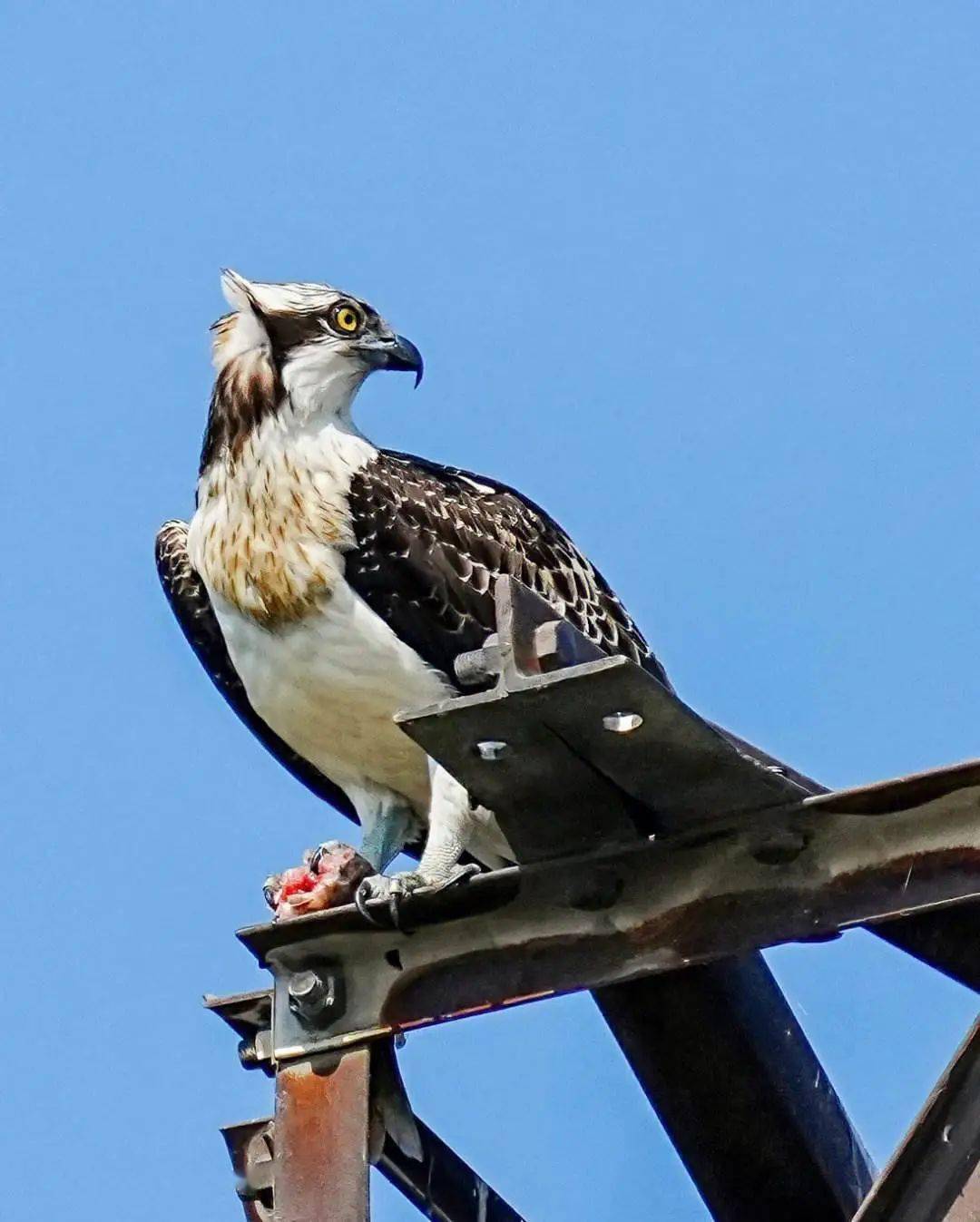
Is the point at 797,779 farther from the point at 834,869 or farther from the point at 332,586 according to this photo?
the point at 332,586

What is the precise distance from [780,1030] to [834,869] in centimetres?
83

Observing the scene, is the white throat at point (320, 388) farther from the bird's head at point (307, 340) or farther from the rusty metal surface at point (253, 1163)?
the rusty metal surface at point (253, 1163)

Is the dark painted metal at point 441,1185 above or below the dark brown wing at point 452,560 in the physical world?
below

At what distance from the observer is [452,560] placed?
767 cm

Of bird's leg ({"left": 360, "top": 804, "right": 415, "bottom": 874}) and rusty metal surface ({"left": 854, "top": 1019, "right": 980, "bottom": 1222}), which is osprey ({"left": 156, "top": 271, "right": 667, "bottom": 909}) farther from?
rusty metal surface ({"left": 854, "top": 1019, "right": 980, "bottom": 1222})

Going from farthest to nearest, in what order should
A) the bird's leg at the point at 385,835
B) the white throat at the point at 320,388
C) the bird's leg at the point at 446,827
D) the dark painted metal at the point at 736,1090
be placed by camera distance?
the bird's leg at the point at 385,835 < the white throat at the point at 320,388 < the bird's leg at the point at 446,827 < the dark painted metal at the point at 736,1090

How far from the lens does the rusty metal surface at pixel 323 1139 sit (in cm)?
495

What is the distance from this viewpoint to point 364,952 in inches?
211

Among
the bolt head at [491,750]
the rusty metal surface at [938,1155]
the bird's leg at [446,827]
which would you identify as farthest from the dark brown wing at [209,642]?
the rusty metal surface at [938,1155]

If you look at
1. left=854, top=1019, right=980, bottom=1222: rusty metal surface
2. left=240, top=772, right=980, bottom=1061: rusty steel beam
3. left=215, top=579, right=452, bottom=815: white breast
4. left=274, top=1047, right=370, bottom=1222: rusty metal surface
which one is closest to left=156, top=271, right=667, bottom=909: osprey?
left=215, top=579, right=452, bottom=815: white breast

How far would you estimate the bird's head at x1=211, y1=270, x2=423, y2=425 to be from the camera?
798 cm

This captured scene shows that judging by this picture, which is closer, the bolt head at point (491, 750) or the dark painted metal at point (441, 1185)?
the bolt head at point (491, 750)

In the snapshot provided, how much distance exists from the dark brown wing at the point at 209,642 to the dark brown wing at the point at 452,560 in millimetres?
752

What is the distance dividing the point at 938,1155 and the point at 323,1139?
139cm
